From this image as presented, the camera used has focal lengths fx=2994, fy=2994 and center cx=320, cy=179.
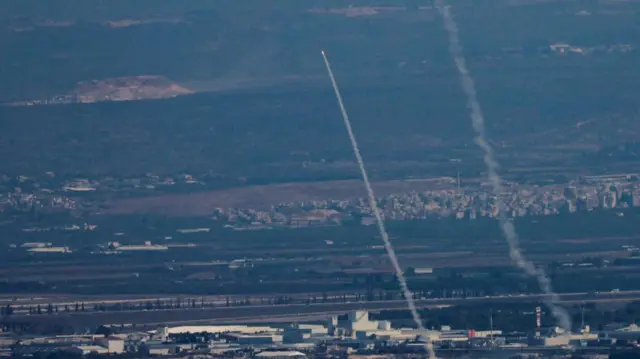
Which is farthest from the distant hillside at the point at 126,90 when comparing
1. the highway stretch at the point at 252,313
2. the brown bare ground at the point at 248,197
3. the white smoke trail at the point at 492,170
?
the highway stretch at the point at 252,313

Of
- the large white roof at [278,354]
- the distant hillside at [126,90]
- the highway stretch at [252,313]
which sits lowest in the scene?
the large white roof at [278,354]

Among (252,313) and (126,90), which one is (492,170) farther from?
(252,313)

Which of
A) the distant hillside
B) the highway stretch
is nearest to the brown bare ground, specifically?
the distant hillside

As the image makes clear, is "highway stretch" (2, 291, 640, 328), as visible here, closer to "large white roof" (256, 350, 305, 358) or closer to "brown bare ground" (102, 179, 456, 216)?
"large white roof" (256, 350, 305, 358)

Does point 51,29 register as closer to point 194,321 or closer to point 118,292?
point 118,292

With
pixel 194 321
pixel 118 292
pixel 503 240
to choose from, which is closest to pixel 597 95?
pixel 503 240

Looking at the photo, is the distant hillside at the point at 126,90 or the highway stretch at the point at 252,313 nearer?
the highway stretch at the point at 252,313

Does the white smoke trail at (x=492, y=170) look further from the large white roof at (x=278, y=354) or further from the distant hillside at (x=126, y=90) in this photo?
the distant hillside at (x=126, y=90)
